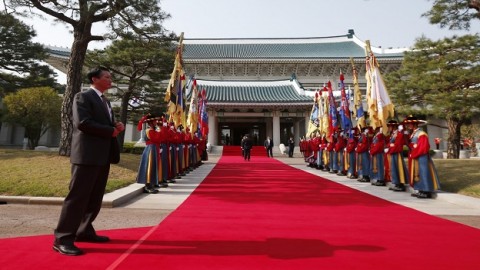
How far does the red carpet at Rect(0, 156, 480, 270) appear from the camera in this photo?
6.37ft

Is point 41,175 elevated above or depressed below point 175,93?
below

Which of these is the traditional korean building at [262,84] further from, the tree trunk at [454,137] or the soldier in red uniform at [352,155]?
the soldier in red uniform at [352,155]

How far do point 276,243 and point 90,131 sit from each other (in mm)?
1790

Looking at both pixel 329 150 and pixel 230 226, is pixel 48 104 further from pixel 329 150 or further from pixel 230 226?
pixel 230 226

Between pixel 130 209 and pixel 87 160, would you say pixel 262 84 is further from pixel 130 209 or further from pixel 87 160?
pixel 87 160

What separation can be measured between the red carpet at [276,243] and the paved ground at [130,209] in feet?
1.03

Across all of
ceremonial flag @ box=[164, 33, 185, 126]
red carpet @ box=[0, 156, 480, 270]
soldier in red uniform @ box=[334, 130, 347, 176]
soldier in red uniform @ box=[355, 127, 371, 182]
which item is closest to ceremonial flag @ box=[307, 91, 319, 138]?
soldier in red uniform @ box=[334, 130, 347, 176]

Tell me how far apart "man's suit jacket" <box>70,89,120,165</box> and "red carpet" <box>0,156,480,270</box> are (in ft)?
2.37

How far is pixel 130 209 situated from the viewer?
13.1 feet

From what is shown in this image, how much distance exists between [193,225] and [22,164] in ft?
18.1

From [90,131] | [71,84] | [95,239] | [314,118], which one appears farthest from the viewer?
[314,118]

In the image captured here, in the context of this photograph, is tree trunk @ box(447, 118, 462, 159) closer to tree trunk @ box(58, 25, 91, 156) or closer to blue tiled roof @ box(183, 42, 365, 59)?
tree trunk @ box(58, 25, 91, 156)

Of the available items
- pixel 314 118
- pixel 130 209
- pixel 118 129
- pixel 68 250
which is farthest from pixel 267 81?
pixel 68 250

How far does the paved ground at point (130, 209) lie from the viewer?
2997 mm
